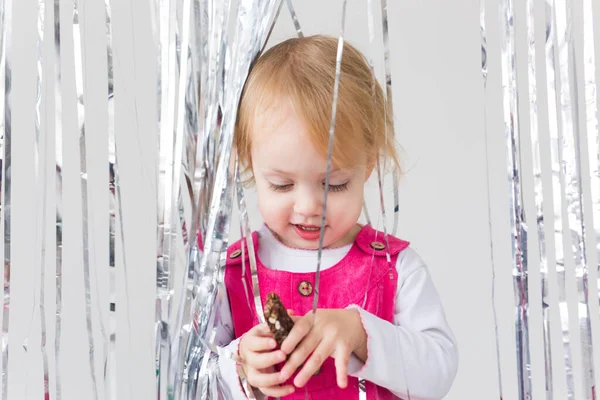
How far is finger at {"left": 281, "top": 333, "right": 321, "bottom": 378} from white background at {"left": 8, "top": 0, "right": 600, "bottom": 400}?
416mm

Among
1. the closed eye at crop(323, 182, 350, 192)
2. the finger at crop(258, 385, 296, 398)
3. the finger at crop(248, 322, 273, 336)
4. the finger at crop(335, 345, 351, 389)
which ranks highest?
the closed eye at crop(323, 182, 350, 192)

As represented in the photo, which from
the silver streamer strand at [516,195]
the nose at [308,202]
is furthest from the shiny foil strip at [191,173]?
the silver streamer strand at [516,195]

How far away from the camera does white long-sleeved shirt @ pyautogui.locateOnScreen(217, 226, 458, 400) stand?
80 cm

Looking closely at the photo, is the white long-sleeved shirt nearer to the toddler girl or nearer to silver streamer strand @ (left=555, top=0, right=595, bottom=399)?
the toddler girl

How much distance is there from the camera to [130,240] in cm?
118

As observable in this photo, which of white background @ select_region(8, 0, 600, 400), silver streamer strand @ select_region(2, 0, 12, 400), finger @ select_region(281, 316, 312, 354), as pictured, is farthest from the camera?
white background @ select_region(8, 0, 600, 400)

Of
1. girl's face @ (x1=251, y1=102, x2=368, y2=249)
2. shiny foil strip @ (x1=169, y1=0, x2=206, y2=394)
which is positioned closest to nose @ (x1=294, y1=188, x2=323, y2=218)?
girl's face @ (x1=251, y1=102, x2=368, y2=249)

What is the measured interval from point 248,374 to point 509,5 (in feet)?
1.35

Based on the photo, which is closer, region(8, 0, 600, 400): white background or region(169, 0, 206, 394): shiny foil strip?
region(169, 0, 206, 394): shiny foil strip

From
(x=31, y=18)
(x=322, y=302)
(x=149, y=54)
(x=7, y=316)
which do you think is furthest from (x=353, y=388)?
(x=31, y=18)

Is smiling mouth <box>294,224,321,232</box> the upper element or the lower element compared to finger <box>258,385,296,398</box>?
upper

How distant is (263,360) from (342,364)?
0.07 meters

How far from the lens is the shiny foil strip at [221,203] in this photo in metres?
0.77

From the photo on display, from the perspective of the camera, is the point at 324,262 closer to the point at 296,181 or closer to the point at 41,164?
the point at 296,181
